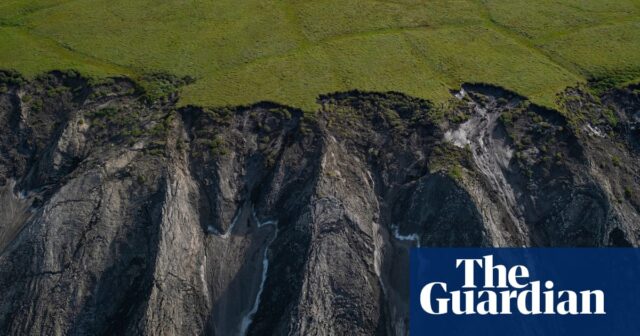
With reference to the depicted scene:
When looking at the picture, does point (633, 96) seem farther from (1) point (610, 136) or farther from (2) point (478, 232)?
(2) point (478, 232)

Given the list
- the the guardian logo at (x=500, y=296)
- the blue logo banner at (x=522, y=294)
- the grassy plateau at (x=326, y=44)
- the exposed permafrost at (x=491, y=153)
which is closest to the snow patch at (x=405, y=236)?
the blue logo banner at (x=522, y=294)

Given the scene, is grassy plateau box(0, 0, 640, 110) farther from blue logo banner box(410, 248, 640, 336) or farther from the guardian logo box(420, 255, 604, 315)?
the guardian logo box(420, 255, 604, 315)

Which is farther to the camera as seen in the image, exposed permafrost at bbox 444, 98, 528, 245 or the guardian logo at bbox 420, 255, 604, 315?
exposed permafrost at bbox 444, 98, 528, 245

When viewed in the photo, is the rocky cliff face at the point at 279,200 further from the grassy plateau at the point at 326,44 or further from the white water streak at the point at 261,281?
the grassy plateau at the point at 326,44

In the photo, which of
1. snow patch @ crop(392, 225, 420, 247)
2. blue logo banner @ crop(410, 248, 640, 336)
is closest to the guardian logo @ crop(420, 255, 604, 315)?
blue logo banner @ crop(410, 248, 640, 336)

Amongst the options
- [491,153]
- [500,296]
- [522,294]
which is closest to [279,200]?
[491,153]

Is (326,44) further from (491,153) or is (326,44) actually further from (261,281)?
(261,281)
